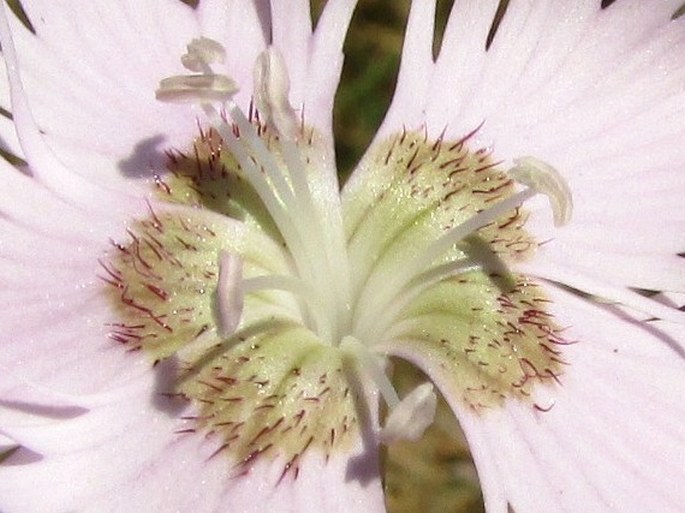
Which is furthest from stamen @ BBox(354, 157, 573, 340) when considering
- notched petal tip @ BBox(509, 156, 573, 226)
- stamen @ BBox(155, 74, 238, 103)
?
stamen @ BBox(155, 74, 238, 103)

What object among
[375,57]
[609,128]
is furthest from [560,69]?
[375,57]

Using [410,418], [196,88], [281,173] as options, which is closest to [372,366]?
[410,418]

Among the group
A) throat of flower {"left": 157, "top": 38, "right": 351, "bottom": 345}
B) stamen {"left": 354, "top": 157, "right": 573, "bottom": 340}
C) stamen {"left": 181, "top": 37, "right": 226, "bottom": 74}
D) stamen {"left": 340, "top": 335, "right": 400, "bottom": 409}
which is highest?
stamen {"left": 181, "top": 37, "right": 226, "bottom": 74}

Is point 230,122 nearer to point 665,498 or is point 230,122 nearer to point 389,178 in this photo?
point 389,178

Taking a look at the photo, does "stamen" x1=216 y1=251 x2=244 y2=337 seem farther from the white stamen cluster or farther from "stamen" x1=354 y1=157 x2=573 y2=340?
"stamen" x1=354 y1=157 x2=573 y2=340

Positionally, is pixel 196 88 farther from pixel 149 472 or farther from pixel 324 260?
pixel 149 472

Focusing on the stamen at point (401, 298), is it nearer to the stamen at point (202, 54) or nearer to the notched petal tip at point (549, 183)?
the notched petal tip at point (549, 183)
